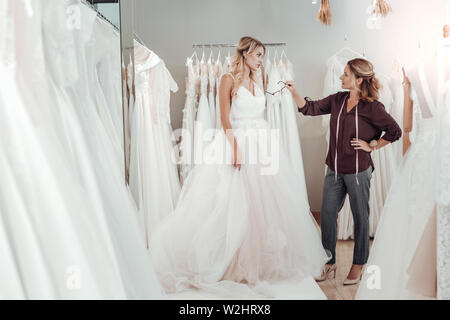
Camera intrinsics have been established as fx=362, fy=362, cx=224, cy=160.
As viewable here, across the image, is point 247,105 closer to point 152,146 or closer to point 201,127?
point 201,127

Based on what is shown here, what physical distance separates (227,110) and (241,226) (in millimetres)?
436

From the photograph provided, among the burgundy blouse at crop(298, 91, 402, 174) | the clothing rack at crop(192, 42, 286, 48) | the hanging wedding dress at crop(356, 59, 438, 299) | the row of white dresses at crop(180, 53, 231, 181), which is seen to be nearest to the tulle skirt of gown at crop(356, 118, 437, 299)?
the hanging wedding dress at crop(356, 59, 438, 299)

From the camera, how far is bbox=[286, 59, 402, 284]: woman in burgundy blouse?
1144 millimetres

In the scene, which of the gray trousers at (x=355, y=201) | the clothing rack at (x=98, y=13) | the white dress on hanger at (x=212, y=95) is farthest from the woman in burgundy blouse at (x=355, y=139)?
the clothing rack at (x=98, y=13)

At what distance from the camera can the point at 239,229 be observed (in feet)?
4.46

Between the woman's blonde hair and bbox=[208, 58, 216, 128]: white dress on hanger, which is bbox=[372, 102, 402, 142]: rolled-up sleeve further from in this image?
bbox=[208, 58, 216, 128]: white dress on hanger

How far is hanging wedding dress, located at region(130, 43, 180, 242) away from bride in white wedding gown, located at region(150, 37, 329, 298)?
0.05m

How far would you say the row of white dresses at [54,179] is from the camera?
0.71m

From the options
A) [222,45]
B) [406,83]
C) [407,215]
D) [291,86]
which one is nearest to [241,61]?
[222,45]

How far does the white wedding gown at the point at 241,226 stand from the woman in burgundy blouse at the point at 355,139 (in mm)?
120

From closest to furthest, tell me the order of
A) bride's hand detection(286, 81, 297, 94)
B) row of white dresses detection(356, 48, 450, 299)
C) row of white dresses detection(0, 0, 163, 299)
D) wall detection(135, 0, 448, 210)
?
row of white dresses detection(0, 0, 163, 299) → row of white dresses detection(356, 48, 450, 299) → wall detection(135, 0, 448, 210) → bride's hand detection(286, 81, 297, 94)

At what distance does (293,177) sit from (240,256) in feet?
1.20

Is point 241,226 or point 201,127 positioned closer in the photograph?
point 201,127
